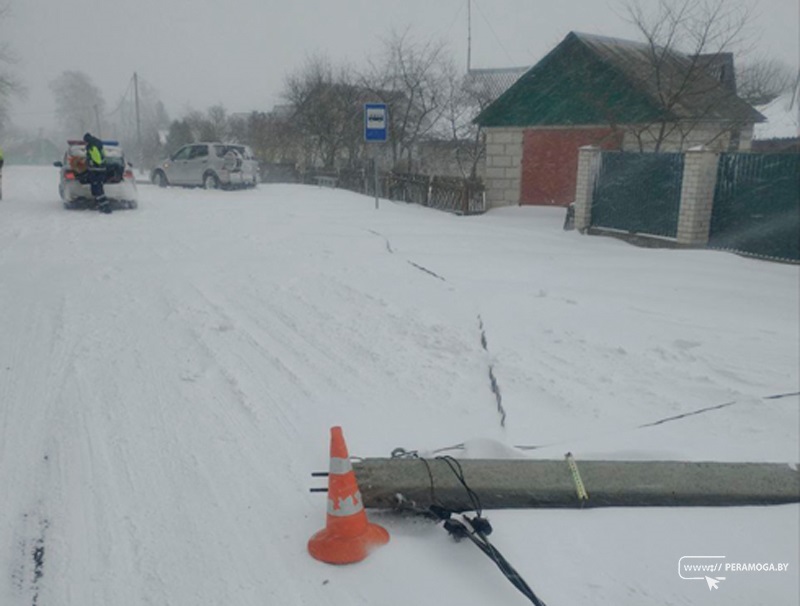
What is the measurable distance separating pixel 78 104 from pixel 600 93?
48635 millimetres

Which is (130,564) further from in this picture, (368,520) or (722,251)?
(722,251)

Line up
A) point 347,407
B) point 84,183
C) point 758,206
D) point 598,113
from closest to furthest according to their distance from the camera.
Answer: point 347,407 → point 758,206 → point 84,183 → point 598,113

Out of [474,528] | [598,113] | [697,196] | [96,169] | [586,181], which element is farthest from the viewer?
[598,113]

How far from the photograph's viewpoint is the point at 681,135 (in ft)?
55.7

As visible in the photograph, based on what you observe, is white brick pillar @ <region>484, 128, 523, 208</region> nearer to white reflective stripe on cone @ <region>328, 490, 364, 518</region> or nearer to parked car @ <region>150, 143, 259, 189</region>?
parked car @ <region>150, 143, 259, 189</region>

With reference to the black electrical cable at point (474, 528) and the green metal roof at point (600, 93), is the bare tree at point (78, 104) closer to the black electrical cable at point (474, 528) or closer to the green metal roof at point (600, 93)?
the green metal roof at point (600, 93)

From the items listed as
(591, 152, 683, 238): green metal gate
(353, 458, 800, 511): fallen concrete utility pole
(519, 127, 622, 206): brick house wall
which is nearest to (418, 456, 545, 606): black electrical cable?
(353, 458, 800, 511): fallen concrete utility pole

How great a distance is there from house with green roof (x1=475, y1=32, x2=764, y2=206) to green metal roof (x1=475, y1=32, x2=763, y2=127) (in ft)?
0.09

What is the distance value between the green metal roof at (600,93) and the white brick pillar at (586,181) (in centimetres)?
327

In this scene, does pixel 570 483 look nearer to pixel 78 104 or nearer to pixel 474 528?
pixel 474 528

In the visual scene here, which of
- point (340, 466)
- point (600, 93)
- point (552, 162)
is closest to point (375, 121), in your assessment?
point (552, 162)

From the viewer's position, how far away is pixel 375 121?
1427 centimetres

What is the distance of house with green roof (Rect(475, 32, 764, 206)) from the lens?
16406mm

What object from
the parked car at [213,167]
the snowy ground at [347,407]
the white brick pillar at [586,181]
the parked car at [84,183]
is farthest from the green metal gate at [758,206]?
the parked car at [213,167]
